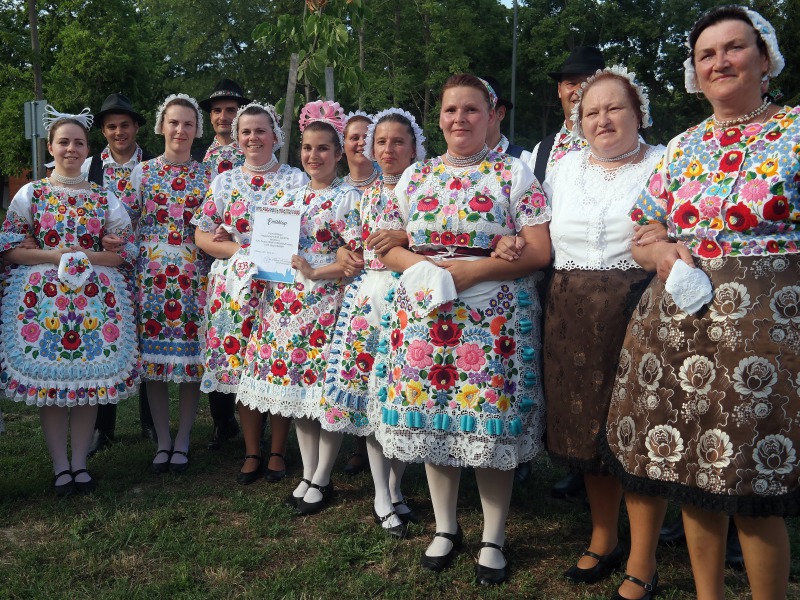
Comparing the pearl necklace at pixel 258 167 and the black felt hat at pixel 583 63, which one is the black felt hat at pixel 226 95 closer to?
the pearl necklace at pixel 258 167

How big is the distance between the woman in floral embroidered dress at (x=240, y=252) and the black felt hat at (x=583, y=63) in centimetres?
179

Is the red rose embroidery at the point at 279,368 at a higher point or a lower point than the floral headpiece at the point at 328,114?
lower

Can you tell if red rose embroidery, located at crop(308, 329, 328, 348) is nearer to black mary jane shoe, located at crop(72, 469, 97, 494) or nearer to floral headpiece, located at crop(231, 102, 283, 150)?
floral headpiece, located at crop(231, 102, 283, 150)

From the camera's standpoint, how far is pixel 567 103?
472cm

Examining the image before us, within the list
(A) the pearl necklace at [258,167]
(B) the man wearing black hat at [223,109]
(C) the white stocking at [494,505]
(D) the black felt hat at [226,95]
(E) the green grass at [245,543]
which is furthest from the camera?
(D) the black felt hat at [226,95]

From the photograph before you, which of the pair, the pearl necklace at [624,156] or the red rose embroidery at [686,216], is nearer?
the red rose embroidery at [686,216]

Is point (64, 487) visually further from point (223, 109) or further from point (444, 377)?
point (223, 109)

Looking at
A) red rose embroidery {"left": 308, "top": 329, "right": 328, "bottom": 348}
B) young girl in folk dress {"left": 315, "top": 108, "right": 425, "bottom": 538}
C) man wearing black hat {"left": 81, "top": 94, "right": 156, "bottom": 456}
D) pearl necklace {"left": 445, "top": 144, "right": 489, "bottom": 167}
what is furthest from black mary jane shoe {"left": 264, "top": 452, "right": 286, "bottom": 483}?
pearl necklace {"left": 445, "top": 144, "right": 489, "bottom": 167}

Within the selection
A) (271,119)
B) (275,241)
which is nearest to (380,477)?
(275,241)

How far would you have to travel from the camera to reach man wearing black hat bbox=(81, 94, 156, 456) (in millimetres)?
5355

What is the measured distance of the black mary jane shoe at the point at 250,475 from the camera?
4.99m

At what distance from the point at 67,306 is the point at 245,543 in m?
1.81

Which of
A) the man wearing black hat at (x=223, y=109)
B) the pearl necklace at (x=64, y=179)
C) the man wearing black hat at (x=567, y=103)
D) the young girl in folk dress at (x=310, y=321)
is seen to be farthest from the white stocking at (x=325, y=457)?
the man wearing black hat at (x=223, y=109)

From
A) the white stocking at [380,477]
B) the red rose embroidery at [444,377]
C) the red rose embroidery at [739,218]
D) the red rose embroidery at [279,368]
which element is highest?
the red rose embroidery at [739,218]
